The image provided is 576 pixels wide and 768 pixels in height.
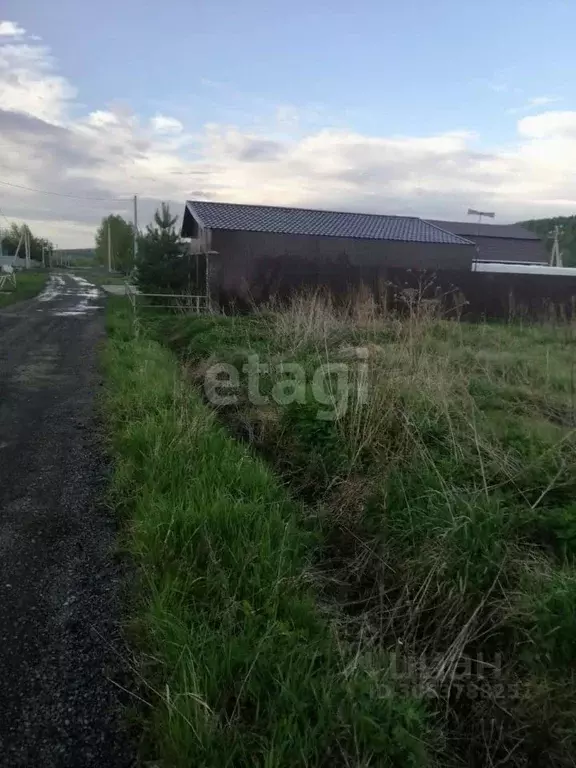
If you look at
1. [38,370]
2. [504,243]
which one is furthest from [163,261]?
[504,243]

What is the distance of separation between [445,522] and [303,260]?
12.8 m

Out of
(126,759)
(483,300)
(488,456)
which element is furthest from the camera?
(483,300)

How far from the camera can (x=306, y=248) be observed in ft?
60.3

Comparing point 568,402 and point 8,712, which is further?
point 568,402

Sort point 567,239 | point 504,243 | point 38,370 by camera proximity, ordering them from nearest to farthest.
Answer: point 38,370, point 504,243, point 567,239

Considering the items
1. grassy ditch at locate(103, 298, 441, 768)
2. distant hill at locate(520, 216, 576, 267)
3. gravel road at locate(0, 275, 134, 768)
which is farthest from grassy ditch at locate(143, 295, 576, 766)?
distant hill at locate(520, 216, 576, 267)

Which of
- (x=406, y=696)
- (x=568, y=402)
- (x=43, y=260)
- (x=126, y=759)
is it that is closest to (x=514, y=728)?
(x=406, y=696)

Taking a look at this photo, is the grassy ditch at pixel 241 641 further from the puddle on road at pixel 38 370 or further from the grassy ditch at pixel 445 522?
the puddle on road at pixel 38 370

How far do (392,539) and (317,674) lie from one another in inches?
48.5

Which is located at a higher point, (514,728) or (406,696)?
(406,696)

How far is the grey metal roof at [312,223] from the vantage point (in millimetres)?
18109

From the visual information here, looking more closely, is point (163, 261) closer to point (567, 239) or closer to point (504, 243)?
point (504, 243)

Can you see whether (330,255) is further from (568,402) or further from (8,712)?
(8,712)

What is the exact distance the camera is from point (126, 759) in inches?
72.6
